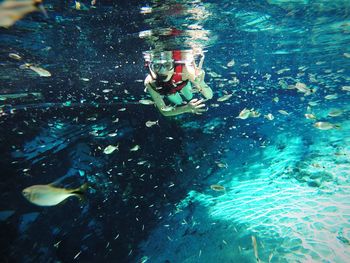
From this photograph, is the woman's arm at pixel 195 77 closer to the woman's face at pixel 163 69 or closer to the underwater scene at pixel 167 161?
the underwater scene at pixel 167 161

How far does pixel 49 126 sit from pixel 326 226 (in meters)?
13.6

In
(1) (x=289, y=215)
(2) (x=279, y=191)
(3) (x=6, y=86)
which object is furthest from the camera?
(3) (x=6, y=86)

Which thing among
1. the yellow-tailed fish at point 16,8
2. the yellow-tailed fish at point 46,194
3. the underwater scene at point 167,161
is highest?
the yellow-tailed fish at point 16,8

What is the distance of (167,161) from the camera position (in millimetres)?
10648

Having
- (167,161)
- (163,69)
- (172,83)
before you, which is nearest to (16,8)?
(163,69)

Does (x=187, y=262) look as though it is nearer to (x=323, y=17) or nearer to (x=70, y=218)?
(x=70, y=218)

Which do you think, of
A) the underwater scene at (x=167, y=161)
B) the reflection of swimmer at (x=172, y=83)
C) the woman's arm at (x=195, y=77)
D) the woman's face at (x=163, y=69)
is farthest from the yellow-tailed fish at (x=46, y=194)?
the woman's arm at (x=195, y=77)

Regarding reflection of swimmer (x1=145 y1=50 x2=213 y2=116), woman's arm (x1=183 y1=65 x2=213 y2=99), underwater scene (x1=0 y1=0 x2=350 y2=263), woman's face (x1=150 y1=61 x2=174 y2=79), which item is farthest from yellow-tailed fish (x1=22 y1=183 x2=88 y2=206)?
woman's arm (x1=183 y1=65 x2=213 y2=99)

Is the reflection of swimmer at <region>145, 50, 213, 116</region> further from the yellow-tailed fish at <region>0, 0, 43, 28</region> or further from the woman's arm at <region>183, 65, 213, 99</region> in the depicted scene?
the yellow-tailed fish at <region>0, 0, 43, 28</region>

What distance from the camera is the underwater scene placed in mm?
7160

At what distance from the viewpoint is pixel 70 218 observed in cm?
741

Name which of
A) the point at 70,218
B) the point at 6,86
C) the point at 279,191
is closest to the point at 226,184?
the point at 279,191

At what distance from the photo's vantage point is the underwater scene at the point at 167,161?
7160mm

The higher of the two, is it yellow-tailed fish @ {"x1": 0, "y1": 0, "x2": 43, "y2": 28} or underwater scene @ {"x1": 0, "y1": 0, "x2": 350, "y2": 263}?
yellow-tailed fish @ {"x1": 0, "y1": 0, "x2": 43, "y2": 28}
